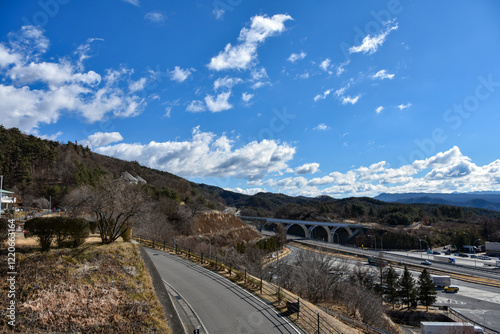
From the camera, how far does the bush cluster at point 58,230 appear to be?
→ 12.6 metres

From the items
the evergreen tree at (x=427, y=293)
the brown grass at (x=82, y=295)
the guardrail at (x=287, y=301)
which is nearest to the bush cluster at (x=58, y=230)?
the brown grass at (x=82, y=295)

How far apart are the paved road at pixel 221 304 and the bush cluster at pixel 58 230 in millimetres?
5957

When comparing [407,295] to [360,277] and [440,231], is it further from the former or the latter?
[440,231]

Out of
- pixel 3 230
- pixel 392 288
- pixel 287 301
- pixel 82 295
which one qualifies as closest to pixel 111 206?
pixel 3 230

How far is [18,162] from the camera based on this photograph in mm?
55875

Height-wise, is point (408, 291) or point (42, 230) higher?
point (42, 230)

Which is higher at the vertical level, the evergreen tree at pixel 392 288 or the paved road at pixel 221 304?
the paved road at pixel 221 304

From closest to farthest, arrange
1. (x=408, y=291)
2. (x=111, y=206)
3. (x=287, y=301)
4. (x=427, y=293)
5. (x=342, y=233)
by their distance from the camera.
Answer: (x=287, y=301) < (x=111, y=206) < (x=427, y=293) < (x=408, y=291) < (x=342, y=233)

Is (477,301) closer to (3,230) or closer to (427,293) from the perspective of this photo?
(427,293)

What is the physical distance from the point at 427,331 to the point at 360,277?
16048 mm

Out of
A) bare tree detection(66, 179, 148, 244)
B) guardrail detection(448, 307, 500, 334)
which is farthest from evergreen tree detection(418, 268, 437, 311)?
bare tree detection(66, 179, 148, 244)

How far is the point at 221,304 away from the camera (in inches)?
539

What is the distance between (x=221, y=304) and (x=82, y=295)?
6489 mm

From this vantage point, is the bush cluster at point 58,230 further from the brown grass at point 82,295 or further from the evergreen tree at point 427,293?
the evergreen tree at point 427,293
